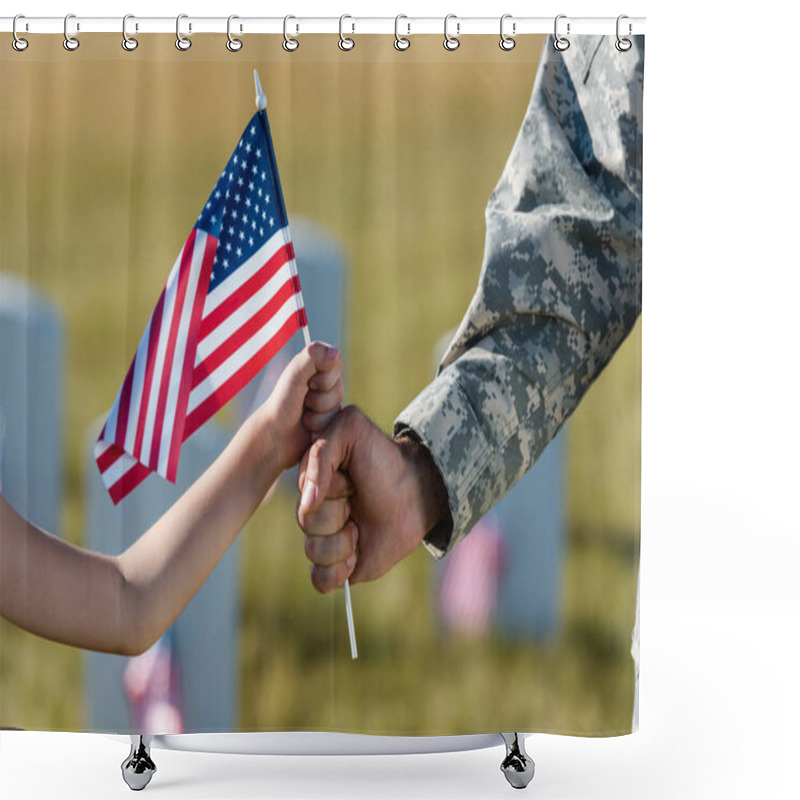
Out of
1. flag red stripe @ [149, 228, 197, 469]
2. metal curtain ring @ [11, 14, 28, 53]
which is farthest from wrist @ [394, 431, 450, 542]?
metal curtain ring @ [11, 14, 28, 53]

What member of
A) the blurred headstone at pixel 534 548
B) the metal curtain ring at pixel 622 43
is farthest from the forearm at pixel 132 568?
the metal curtain ring at pixel 622 43

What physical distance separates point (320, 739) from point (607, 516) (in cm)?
75

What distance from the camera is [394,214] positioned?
103 inches

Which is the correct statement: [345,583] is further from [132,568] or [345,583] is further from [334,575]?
[132,568]

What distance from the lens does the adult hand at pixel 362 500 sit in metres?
2.56

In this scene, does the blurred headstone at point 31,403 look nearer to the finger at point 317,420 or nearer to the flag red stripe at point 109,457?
the flag red stripe at point 109,457

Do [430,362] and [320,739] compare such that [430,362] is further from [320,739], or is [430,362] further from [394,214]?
[320,739]

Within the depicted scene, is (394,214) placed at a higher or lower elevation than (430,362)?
higher

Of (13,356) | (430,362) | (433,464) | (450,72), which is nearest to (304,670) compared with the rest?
(433,464)

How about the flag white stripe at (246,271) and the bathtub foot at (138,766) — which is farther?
the bathtub foot at (138,766)

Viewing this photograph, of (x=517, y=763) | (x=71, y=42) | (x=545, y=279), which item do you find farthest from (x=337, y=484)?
(x=71, y=42)

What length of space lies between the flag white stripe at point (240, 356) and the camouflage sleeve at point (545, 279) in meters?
0.30

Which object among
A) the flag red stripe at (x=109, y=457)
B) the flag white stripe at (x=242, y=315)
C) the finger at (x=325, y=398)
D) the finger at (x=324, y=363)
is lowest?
the flag red stripe at (x=109, y=457)

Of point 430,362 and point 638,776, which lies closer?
point 430,362
